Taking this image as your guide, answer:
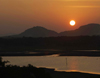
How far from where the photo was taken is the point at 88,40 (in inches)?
4759

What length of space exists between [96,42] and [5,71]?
3877 inches

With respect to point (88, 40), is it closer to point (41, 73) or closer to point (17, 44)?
point (17, 44)

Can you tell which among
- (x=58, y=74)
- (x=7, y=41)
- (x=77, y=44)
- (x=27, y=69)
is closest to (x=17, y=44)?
(x=7, y=41)

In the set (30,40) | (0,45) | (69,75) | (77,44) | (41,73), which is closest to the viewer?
(41,73)

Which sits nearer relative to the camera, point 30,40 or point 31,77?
point 31,77

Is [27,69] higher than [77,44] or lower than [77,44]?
lower

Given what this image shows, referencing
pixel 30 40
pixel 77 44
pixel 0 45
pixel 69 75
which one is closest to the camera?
pixel 69 75

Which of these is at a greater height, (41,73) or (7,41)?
(7,41)

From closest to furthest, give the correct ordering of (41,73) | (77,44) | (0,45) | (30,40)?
(41,73), (77,44), (0,45), (30,40)

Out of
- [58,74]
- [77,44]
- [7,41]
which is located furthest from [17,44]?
[58,74]

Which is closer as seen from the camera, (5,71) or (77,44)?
(5,71)

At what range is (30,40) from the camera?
133875 millimetres

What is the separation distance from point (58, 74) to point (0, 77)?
1265cm

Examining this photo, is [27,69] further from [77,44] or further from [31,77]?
[77,44]
